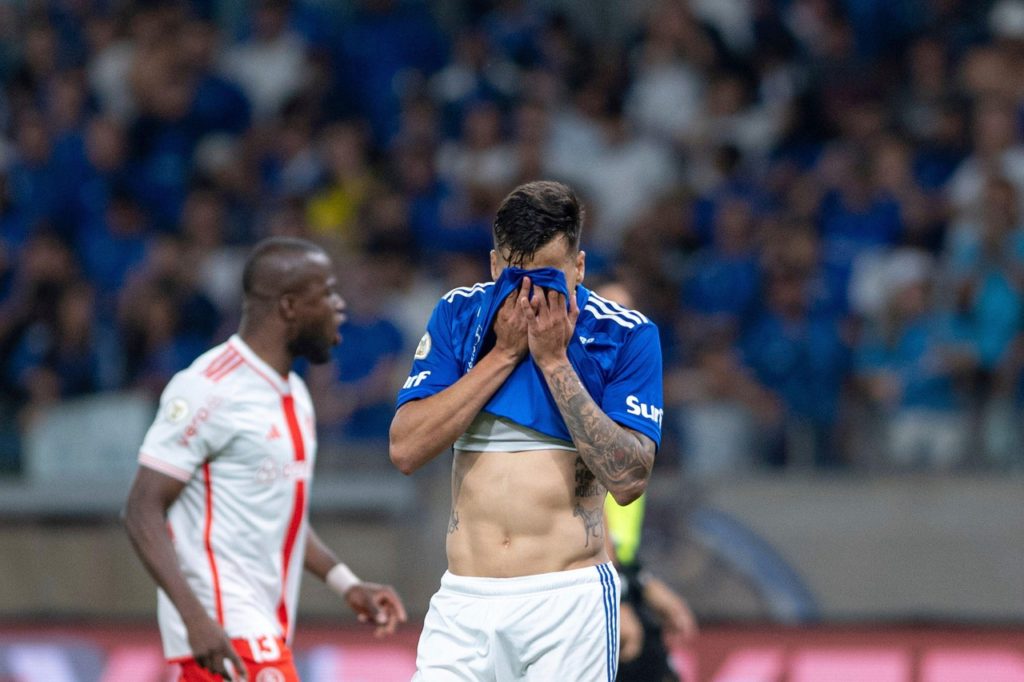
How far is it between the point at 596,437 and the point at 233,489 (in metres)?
1.60

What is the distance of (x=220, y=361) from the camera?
17.6 ft

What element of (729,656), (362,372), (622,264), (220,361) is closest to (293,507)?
(220,361)

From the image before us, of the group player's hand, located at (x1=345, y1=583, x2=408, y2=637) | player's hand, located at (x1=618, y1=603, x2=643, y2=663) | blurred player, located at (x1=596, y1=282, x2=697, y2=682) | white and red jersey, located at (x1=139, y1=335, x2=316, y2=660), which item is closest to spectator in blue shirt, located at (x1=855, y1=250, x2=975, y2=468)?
blurred player, located at (x1=596, y1=282, x2=697, y2=682)

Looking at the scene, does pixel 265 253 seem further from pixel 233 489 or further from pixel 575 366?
pixel 575 366

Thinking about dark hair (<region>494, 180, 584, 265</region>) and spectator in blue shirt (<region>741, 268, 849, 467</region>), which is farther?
spectator in blue shirt (<region>741, 268, 849, 467</region>)

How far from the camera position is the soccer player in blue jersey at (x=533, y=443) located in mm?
4191

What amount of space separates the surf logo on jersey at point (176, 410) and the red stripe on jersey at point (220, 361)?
0.44 feet

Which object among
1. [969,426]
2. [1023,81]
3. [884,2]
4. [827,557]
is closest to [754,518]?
[827,557]

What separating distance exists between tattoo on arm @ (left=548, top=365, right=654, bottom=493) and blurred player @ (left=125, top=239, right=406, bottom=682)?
1479 millimetres

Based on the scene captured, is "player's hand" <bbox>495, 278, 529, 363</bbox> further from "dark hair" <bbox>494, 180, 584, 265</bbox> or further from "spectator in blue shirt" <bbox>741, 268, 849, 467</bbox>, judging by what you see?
"spectator in blue shirt" <bbox>741, 268, 849, 467</bbox>

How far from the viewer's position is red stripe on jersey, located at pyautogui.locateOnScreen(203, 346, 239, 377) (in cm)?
Result: 532

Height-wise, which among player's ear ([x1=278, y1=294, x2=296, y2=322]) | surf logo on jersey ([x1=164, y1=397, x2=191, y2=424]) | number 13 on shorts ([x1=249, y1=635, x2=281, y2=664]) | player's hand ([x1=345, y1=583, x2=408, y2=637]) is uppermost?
player's ear ([x1=278, y1=294, x2=296, y2=322])

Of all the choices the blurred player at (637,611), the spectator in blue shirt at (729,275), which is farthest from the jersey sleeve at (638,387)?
the spectator in blue shirt at (729,275)

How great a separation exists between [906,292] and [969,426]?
3.29ft
